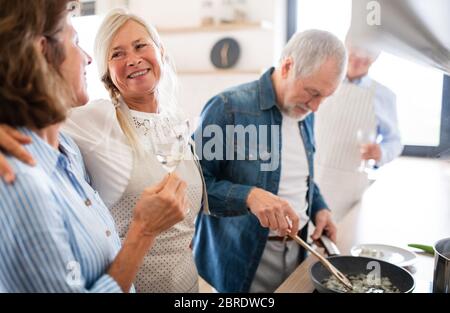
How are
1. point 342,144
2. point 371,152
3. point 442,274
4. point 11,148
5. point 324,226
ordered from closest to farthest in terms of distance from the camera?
point 11,148, point 442,274, point 371,152, point 342,144, point 324,226

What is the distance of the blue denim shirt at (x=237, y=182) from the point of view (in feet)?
2.48

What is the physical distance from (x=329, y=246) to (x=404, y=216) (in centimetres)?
17

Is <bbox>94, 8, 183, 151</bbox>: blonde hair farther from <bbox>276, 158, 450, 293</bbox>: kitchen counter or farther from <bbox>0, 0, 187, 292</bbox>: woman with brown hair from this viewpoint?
<bbox>276, 158, 450, 293</bbox>: kitchen counter

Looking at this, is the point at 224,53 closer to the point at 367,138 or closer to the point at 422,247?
the point at 367,138

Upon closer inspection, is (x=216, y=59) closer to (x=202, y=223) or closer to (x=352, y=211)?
(x=202, y=223)

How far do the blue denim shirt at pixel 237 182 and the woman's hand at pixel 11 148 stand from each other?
1.25 feet

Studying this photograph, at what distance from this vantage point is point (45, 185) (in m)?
0.33

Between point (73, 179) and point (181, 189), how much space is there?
11cm

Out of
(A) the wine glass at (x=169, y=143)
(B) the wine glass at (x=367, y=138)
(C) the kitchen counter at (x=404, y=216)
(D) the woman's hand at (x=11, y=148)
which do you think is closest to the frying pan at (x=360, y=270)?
(C) the kitchen counter at (x=404, y=216)

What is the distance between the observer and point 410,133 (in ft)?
1.80

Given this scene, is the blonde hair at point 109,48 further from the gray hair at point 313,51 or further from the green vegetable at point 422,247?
the green vegetable at point 422,247

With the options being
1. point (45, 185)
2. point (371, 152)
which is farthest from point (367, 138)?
point (45, 185)

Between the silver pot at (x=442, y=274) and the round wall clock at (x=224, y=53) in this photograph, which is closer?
the silver pot at (x=442, y=274)
